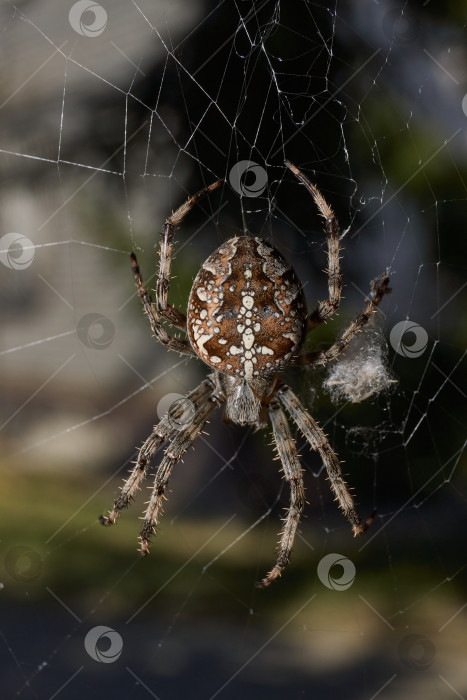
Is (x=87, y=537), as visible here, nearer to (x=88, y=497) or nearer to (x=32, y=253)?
(x=88, y=497)

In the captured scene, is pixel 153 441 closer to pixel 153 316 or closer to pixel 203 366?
pixel 153 316

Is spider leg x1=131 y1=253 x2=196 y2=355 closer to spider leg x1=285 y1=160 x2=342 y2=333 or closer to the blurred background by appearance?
spider leg x1=285 y1=160 x2=342 y2=333

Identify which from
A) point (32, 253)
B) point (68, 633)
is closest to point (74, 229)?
point (32, 253)

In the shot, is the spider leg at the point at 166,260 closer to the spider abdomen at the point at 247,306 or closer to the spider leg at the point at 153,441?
the spider abdomen at the point at 247,306

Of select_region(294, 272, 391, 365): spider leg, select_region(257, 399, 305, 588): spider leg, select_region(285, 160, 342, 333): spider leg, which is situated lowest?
select_region(257, 399, 305, 588): spider leg

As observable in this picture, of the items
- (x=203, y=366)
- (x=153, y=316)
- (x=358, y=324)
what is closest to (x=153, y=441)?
(x=153, y=316)

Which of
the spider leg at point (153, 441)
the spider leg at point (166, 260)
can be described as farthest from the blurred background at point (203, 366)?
the spider leg at point (166, 260)

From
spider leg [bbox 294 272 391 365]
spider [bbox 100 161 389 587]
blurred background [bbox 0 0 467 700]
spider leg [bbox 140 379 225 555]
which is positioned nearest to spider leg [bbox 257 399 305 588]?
spider [bbox 100 161 389 587]
